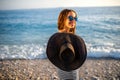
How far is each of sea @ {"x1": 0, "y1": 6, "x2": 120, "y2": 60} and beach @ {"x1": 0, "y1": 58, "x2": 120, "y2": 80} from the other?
10.1 inches

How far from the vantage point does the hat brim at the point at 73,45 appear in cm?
125

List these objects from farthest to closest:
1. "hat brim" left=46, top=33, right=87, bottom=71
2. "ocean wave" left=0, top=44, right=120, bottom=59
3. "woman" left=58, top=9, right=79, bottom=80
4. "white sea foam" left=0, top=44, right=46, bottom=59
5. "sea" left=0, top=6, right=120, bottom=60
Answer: "sea" left=0, top=6, right=120, bottom=60 → "white sea foam" left=0, top=44, right=46, bottom=59 → "ocean wave" left=0, top=44, right=120, bottom=59 → "woman" left=58, top=9, right=79, bottom=80 → "hat brim" left=46, top=33, right=87, bottom=71

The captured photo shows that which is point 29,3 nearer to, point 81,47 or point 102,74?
point 102,74

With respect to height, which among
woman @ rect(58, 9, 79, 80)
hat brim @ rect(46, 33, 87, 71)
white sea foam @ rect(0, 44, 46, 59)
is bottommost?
white sea foam @ rect(0, 44, 46, 59)

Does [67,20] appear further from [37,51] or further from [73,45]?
[37,51]

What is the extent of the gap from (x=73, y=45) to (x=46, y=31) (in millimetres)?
4211

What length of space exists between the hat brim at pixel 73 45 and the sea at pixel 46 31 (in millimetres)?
2265

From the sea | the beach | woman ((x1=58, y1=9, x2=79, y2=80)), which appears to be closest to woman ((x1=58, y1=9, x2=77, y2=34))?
woman ((x1=58, y1=9, x2=79, y2=80))

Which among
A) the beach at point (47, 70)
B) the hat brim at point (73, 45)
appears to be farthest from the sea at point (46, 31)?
the hat brim at point (73, 45)

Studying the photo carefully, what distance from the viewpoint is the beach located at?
2818mm

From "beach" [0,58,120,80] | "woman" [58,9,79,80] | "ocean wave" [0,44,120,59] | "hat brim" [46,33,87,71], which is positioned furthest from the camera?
"ocean wave" [0,44,120,59]

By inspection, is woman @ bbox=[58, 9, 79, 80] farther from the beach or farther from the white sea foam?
the white sea foam

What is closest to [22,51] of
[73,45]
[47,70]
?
[47,70]

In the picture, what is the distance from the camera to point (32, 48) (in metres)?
4.23
